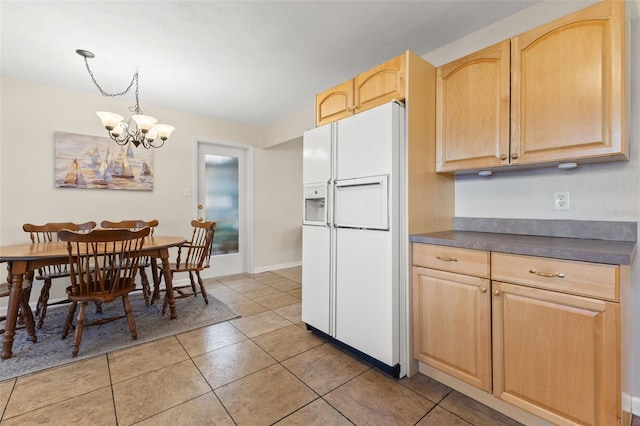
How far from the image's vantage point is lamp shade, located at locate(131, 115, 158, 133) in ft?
8.20

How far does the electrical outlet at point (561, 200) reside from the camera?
5.45 feet

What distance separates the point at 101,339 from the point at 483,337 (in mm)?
2760

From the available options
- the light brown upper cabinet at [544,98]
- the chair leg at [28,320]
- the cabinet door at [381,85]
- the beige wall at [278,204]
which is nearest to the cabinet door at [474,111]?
the light brown upper cabinet at [544,98]

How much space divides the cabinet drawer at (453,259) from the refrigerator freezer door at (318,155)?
34.1 inches

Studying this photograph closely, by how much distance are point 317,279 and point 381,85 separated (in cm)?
150

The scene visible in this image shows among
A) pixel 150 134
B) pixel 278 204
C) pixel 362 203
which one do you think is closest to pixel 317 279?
pixel 362 203

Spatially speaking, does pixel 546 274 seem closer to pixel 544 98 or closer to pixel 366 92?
pixel 544 98

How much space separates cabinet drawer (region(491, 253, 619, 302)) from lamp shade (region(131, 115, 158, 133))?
2.85 meters

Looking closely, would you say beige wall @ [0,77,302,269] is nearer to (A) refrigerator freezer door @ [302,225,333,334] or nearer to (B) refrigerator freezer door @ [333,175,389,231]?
(A) refrigerator freezer door @ [302,225,333,334]

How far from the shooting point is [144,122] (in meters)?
2.52

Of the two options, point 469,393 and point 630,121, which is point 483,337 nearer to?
point 469,393

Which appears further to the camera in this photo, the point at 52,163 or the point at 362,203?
the point at 52,163

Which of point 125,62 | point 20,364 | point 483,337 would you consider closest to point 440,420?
point 483,337

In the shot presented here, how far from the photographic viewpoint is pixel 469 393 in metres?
1.60
